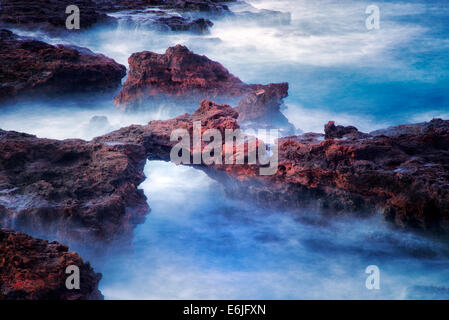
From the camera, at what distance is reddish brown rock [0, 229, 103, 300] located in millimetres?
2992

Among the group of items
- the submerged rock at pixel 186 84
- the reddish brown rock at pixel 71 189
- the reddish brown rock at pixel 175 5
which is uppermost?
the reddish brown rock at pixel 175 5

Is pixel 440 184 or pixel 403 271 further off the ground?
pixel 440 184

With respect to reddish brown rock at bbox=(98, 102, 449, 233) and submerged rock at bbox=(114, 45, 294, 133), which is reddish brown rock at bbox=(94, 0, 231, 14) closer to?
submerged rock at bbox=(114, 45, 294, 133)

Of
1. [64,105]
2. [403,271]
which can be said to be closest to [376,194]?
A: [403,271]

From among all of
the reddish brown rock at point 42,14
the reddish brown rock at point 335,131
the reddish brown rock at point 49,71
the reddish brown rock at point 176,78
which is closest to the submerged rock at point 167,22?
the reddish brown rock at point 42,14

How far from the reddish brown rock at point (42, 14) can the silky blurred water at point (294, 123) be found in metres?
0.35

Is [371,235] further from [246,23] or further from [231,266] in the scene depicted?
[246,23]

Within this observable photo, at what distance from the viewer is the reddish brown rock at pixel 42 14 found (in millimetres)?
10531

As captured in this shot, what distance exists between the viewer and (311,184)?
14.1 feet

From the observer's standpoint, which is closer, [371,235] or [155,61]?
[371,235]

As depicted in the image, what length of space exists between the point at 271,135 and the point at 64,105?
3443 mm

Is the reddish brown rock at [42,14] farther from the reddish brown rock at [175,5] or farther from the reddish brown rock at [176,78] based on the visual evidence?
the reddish brown rock at [176,78]

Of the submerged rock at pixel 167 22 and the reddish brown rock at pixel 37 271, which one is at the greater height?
the submerged rock at pixel 167 22

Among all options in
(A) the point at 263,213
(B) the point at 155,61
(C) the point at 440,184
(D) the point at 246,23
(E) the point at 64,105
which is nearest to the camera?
(C) the point at 440,184
